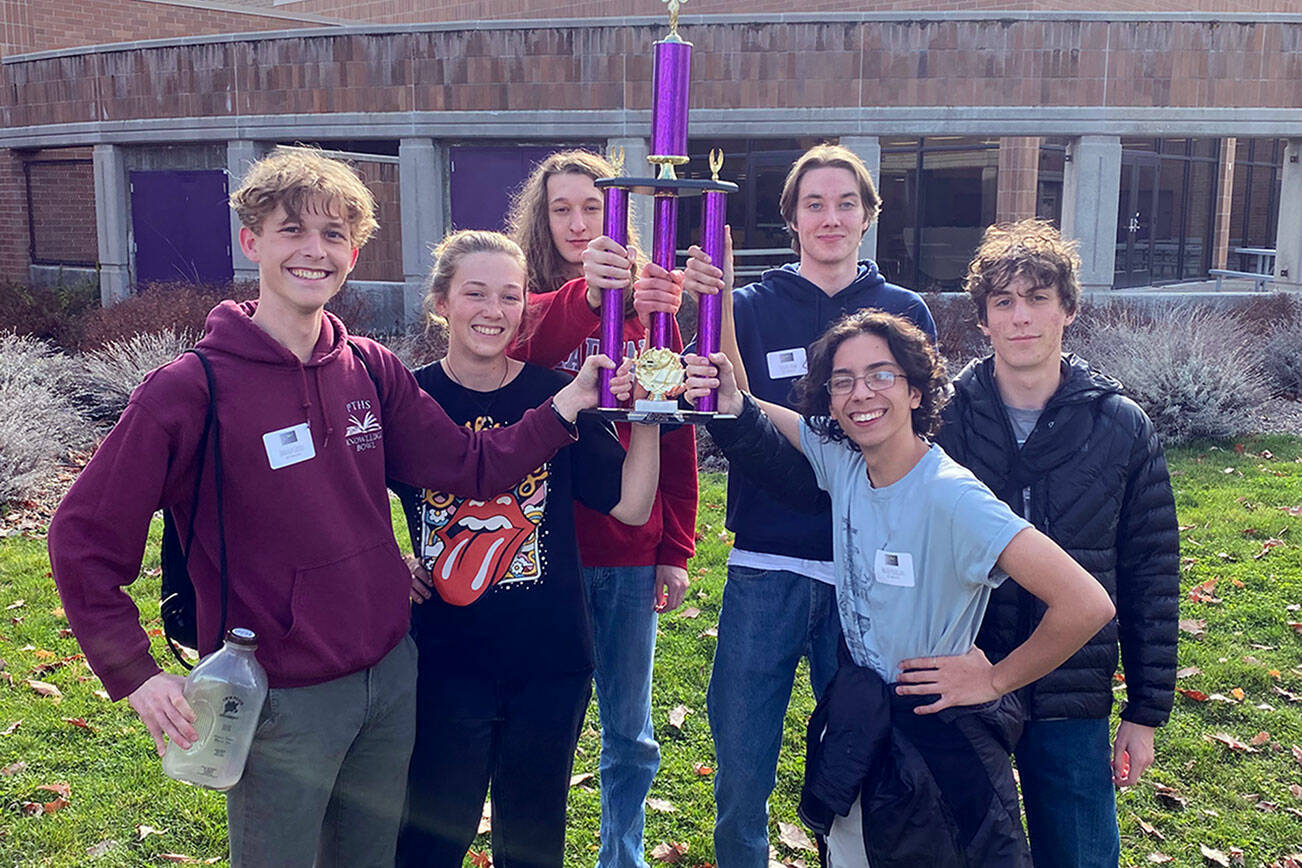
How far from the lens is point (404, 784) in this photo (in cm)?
262

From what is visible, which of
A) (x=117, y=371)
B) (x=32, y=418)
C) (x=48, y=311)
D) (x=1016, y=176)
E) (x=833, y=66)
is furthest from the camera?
(x=1016, y=176)

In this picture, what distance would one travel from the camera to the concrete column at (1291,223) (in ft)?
52.9

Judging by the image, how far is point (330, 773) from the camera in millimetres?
2424

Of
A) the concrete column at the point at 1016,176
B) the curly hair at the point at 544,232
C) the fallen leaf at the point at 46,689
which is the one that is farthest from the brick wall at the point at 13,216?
the curly hair at the point at 544,232

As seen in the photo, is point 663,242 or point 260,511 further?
point 663,242

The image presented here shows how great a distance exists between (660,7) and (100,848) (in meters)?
21.4

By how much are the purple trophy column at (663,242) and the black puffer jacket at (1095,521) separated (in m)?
0.89

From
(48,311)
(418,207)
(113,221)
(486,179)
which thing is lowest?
(48,311)

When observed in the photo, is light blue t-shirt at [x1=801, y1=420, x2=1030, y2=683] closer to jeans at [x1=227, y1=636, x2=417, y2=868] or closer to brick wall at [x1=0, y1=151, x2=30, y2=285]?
jeans at [x1=227, y1=636, x2=417, y2=868]

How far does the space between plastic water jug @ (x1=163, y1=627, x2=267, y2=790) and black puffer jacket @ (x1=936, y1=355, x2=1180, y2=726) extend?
5.93 feet

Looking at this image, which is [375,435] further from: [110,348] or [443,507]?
[110,348]

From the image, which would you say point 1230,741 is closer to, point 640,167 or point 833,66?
point 640,167

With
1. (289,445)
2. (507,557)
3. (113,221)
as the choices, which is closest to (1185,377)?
(507,557)

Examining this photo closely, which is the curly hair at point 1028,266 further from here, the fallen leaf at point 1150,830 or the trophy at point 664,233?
the fallen leaf at point 1150,830
